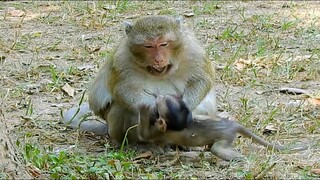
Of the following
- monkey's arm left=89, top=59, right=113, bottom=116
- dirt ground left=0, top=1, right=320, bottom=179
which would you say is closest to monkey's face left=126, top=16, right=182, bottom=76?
monkey's arm left=89, top=59, right=113, bottom=116

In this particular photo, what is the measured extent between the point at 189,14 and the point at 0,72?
3.03 m

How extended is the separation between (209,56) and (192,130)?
3.02m

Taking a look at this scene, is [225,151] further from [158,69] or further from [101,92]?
[101,92]

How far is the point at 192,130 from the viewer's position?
5.00m

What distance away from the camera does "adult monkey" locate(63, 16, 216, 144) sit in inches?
206

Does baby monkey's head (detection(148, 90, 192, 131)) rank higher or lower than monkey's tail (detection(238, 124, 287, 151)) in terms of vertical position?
higher

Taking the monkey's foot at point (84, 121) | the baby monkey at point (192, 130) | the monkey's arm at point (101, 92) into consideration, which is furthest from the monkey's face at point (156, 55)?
the monkey's foot at point (84, 121)

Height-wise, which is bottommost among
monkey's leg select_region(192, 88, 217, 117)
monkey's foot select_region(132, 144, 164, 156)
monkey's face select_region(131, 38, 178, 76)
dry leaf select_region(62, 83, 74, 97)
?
dry leaf select_region(62, 83, 74, 97)

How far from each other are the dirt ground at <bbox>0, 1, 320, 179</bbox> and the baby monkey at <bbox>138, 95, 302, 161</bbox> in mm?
99

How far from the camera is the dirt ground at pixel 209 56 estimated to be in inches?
189

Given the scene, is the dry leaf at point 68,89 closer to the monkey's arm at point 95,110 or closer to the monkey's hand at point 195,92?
the monkey's arm at point 95,110

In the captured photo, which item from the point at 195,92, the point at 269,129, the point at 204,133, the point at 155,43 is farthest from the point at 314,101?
the point at 155,43

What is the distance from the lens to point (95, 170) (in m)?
4.46

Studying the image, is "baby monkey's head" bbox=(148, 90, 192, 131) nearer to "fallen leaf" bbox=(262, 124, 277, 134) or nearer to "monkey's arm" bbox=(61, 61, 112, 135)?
"monkey's arm" bbox=(61, 61, 112, 135)
